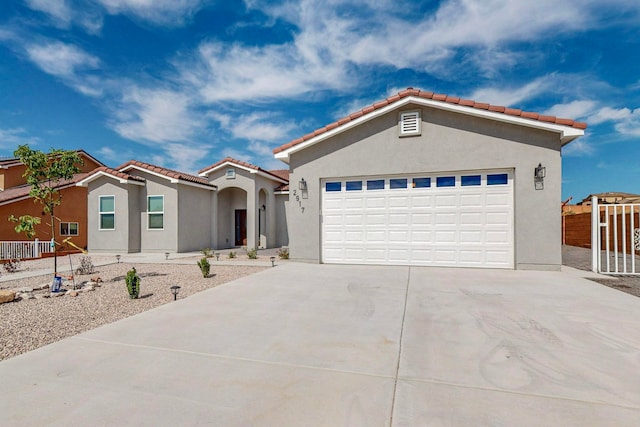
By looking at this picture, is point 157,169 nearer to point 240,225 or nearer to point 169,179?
point 169,179

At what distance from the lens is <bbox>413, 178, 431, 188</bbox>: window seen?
842cm

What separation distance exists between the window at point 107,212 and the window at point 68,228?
184 inches

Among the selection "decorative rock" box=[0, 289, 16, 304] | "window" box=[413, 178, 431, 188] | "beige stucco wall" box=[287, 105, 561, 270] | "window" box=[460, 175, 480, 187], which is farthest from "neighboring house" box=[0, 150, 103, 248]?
"window" box=[460, 175, 480, 187]

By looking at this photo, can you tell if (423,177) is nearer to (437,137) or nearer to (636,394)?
(437,137)

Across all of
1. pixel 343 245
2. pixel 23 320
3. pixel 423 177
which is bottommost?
pixel 23 320

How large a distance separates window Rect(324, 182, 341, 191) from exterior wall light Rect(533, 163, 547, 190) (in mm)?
5362

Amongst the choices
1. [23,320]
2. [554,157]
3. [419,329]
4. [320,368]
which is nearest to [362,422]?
[320,368]

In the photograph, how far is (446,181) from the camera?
828cm

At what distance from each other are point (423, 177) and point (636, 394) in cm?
669

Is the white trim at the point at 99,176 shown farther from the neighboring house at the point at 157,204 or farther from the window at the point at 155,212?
the window at the point at 155,212

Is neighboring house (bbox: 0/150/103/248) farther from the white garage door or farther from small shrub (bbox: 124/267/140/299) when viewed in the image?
the white garage door

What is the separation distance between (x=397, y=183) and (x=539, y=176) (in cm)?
361

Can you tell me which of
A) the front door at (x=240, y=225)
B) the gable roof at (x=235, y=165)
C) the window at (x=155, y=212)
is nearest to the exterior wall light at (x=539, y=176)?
the gable roof at (x=235, y=165)

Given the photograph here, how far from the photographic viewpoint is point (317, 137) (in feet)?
29.8
